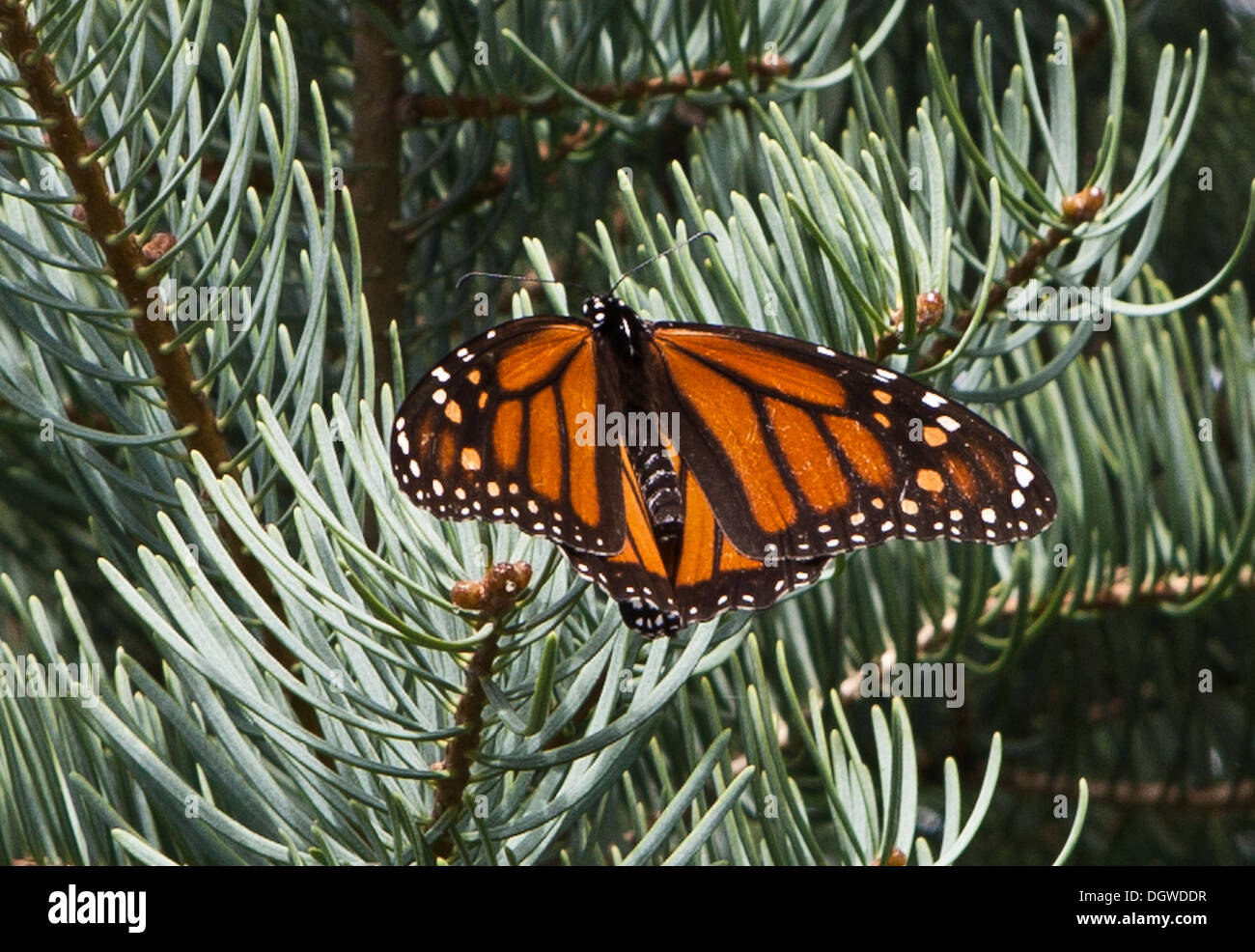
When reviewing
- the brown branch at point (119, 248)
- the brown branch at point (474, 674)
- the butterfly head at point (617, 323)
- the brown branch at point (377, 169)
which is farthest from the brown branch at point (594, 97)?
the brown branch at point (474, 674)

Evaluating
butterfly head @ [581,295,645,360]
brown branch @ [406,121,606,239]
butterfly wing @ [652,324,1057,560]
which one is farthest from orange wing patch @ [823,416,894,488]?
brown branch @ [406,121,606,239]

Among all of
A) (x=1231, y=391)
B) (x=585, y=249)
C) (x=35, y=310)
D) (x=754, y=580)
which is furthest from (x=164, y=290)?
(x=1231, y=391)

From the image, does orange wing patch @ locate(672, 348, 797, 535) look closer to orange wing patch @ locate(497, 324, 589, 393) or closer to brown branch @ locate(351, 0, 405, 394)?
orange wing patch @ locate(497, 324, 589, 393)

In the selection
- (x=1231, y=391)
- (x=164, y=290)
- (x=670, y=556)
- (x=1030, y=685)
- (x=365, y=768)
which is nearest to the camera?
(x=365, y=768)

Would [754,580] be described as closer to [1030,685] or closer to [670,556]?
[670,556]
